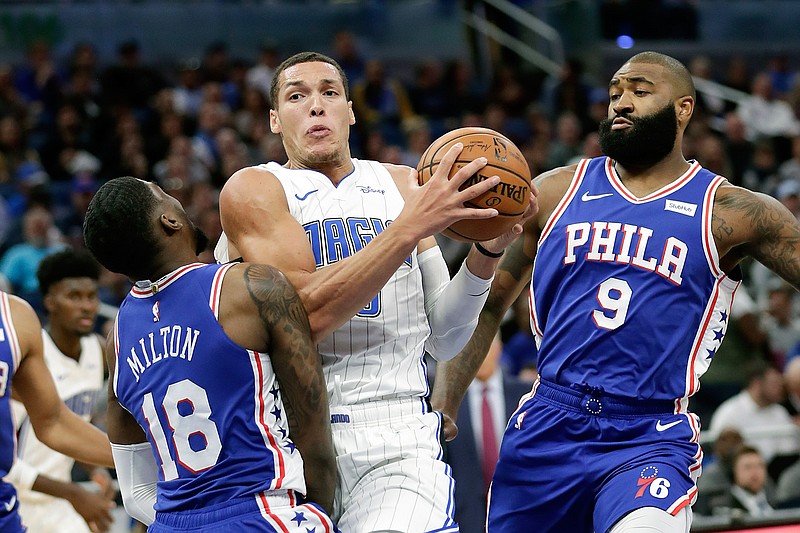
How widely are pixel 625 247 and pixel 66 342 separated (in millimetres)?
3891

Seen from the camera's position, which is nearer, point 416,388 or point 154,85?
point 416,388

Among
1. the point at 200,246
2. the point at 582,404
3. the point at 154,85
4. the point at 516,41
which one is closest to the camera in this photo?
the point at 200,246

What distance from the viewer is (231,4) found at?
1692 centimetres

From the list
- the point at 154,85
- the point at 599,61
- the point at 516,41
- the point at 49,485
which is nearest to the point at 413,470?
the point at 49,485

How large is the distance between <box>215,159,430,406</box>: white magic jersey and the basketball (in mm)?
322

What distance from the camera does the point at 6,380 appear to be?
472 cm

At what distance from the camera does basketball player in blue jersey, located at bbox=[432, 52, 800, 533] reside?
4.21 metres

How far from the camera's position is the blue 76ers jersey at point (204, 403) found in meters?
3.44

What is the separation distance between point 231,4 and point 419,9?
9.79 feet

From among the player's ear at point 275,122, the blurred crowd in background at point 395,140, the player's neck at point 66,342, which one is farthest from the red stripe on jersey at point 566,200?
the blurred crowd in background at point 395,140

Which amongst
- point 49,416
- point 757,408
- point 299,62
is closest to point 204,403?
point 299,62

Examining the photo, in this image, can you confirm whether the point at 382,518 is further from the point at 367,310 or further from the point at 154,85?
the point at 154,85

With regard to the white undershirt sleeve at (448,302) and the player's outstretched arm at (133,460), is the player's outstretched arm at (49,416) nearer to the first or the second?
the player's outstretched arm at (133,460)

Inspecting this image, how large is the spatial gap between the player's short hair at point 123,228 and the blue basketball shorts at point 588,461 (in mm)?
1692
